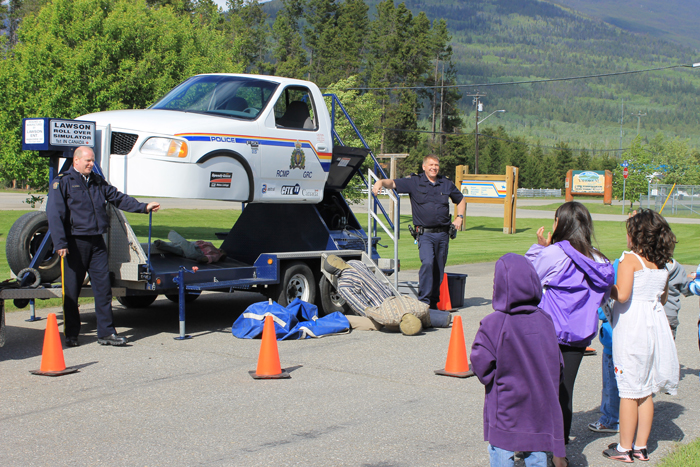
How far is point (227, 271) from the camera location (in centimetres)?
936

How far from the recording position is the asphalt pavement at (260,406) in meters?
4.83

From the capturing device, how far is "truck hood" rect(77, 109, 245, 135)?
8.35 m

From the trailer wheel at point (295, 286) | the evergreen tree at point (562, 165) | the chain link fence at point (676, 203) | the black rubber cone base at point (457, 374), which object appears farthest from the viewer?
the evergreen tree at point (562, 165)

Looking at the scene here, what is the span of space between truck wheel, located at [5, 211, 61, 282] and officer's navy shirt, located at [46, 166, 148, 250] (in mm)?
617

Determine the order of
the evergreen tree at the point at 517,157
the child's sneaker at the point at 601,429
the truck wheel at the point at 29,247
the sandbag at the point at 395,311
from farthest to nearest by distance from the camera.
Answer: the evergreen tree at the point at 517,157 → the sandbag at the point at 395,311 → the truck wheel at the point at 29,247 → the child's sneaker at the point at 601,429

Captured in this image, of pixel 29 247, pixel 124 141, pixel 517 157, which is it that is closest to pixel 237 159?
pixel 124 141

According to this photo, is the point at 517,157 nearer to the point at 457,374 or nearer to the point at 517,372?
the point at 457,374

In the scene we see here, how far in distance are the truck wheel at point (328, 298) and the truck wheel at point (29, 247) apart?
3568 millimetres

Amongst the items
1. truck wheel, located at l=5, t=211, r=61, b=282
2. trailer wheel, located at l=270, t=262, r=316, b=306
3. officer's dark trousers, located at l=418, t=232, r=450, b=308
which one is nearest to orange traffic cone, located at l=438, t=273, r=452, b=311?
officer's dark trousers, located at l=418, t=232, r=450, b=308

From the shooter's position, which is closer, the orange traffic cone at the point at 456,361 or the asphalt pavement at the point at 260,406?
the asphalt pavement at the point at 260,406

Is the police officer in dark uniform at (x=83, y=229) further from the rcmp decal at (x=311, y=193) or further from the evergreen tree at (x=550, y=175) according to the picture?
the evergreen tree at (x=550, y=175)

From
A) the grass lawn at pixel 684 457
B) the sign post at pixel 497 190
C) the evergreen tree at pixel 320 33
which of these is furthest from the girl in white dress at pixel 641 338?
the evergreen tree at pixel 320 33

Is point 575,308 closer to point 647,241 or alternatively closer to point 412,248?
point 647,241

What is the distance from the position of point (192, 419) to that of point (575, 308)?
2.99m
